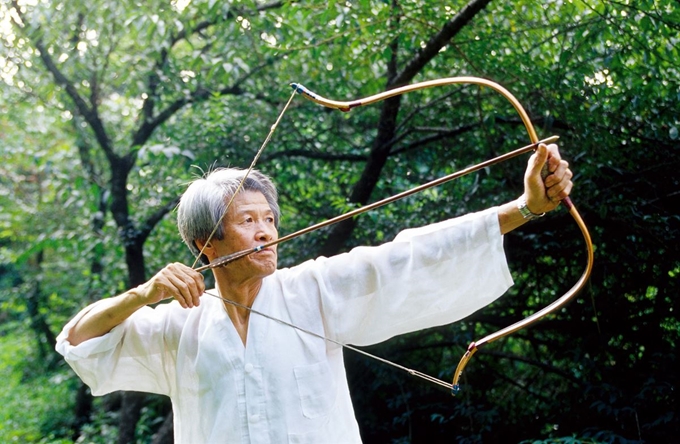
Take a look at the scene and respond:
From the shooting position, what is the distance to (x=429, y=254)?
160 cm

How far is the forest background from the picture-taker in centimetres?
290

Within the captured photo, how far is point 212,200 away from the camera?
69.1 inches

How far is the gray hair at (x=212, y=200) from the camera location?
1.75 metres

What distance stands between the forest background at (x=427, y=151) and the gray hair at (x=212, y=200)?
1.14 metres

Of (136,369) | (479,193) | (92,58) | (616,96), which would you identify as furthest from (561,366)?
(92,58)

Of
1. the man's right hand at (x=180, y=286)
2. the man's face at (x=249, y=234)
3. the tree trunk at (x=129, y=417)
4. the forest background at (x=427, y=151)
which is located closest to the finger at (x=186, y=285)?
the man's right hand at (x=180, y=286)

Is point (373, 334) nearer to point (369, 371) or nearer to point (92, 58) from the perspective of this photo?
point (369, 371)

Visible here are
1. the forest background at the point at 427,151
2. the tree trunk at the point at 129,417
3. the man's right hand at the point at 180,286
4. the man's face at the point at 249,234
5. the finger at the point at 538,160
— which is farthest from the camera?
the tree trunk at the point at 129,417

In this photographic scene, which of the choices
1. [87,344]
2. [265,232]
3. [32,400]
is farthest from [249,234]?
[32,400]

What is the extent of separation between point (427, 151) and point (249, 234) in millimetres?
1963

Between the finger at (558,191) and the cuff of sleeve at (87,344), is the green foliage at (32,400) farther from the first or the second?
the finger at (558,191)

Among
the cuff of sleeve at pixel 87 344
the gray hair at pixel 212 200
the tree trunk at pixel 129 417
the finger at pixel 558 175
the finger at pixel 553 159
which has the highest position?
the gray hair at pixel 212 200

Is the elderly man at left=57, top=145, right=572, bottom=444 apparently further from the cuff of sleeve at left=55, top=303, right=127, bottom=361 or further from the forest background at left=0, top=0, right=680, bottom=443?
the forest background at left=0, top=0, right=680, bottom=443

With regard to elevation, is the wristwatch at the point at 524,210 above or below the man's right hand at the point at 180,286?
below
